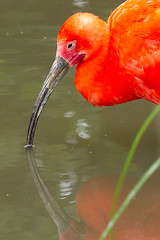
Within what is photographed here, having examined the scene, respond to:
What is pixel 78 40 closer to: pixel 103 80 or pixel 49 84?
pixel 103 80

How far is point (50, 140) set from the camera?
214 inches

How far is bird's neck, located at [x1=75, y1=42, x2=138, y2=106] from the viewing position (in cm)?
475

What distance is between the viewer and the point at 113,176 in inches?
190

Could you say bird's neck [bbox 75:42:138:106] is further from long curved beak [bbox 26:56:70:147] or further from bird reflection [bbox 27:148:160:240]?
bird reflection [bbox 27:148:160:240]

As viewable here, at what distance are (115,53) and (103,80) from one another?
0.95 feet

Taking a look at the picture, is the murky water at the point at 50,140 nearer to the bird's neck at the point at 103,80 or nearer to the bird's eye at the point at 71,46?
the bird's neck at the point at 103,80

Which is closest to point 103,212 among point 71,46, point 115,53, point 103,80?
point 103,80

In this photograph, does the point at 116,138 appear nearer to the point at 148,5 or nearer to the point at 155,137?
the point at 155,137

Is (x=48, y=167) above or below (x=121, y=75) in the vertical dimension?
below

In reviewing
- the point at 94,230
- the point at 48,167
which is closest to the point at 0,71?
the point at 48,167

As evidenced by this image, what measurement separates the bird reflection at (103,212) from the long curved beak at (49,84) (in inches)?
19.3

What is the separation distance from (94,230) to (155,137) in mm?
1704

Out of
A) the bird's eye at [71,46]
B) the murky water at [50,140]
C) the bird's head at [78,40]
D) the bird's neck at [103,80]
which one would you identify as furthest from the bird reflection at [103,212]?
the bird's eye at [71,46]

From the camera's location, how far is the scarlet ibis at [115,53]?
15.0ft
